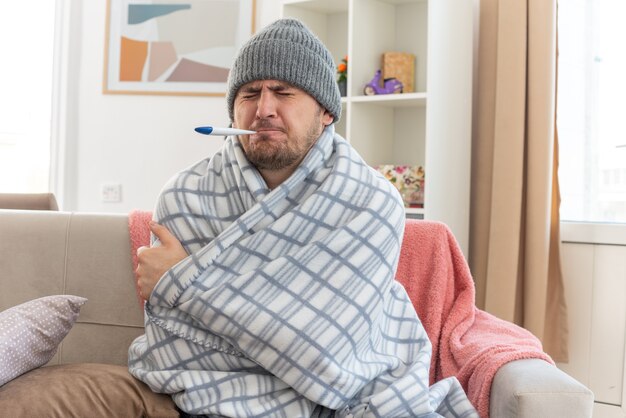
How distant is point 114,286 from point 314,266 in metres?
0.62

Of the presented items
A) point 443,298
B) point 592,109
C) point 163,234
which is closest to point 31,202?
point 163,234

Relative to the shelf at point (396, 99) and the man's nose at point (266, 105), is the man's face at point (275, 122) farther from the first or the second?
the shelf at point (396, 99)

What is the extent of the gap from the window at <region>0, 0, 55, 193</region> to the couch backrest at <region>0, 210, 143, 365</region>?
2.15 m

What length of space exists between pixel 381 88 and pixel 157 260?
5.90 ft

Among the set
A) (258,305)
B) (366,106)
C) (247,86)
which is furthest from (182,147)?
(258,305)

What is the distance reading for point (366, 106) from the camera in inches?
130

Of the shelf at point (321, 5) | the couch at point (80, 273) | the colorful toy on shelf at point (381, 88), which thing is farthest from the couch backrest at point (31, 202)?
the shelf at point (321, 5)

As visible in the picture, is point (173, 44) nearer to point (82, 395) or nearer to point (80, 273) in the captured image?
point (80, 273)

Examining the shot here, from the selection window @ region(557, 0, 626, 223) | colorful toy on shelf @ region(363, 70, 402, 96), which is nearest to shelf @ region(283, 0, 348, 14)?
colorful toy on shelf @ region(363, 70, 402, 96)

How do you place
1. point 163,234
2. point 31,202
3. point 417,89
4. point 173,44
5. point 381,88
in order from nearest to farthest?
point 163,234
point 31,202
point 381,88
point 417,89
point 173,44

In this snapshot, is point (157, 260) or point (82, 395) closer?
point (82, 395)

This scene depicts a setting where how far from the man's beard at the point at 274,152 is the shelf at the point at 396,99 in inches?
55.6

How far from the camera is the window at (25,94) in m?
4.06

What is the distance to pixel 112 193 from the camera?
398cm
